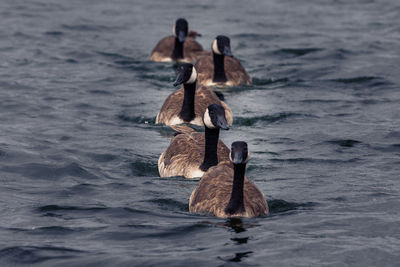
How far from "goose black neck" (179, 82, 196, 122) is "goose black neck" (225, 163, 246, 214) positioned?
5755 mm

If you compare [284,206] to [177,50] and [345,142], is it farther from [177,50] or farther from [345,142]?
[177,50]

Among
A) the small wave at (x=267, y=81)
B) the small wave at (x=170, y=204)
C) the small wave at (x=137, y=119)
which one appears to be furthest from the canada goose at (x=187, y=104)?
the small wave at (x=170, y=204)

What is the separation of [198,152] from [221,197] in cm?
235

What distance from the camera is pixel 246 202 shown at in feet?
38.8

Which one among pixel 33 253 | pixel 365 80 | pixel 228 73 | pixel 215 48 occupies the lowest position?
pixel 33 253

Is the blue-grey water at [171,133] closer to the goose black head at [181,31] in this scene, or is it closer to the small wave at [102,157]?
the small wave at [102,157]

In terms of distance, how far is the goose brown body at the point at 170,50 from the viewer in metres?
23.8

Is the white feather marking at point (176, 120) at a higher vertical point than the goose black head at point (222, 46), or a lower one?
lower

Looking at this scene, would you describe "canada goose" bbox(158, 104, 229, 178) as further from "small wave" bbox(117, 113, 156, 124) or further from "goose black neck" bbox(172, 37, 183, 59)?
"goose black neck" bbox(172, 37, 183, 59)

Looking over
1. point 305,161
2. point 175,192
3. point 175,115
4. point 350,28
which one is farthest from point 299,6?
point 175,192

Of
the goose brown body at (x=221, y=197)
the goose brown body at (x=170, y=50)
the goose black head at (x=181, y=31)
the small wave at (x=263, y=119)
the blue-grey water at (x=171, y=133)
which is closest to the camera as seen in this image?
the blue-grey water at (x=171, y=133)

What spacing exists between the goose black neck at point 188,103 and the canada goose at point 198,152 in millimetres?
2484

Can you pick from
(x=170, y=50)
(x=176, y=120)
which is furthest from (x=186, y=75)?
(x=170, y=50)

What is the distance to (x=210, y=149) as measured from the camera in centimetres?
1385
